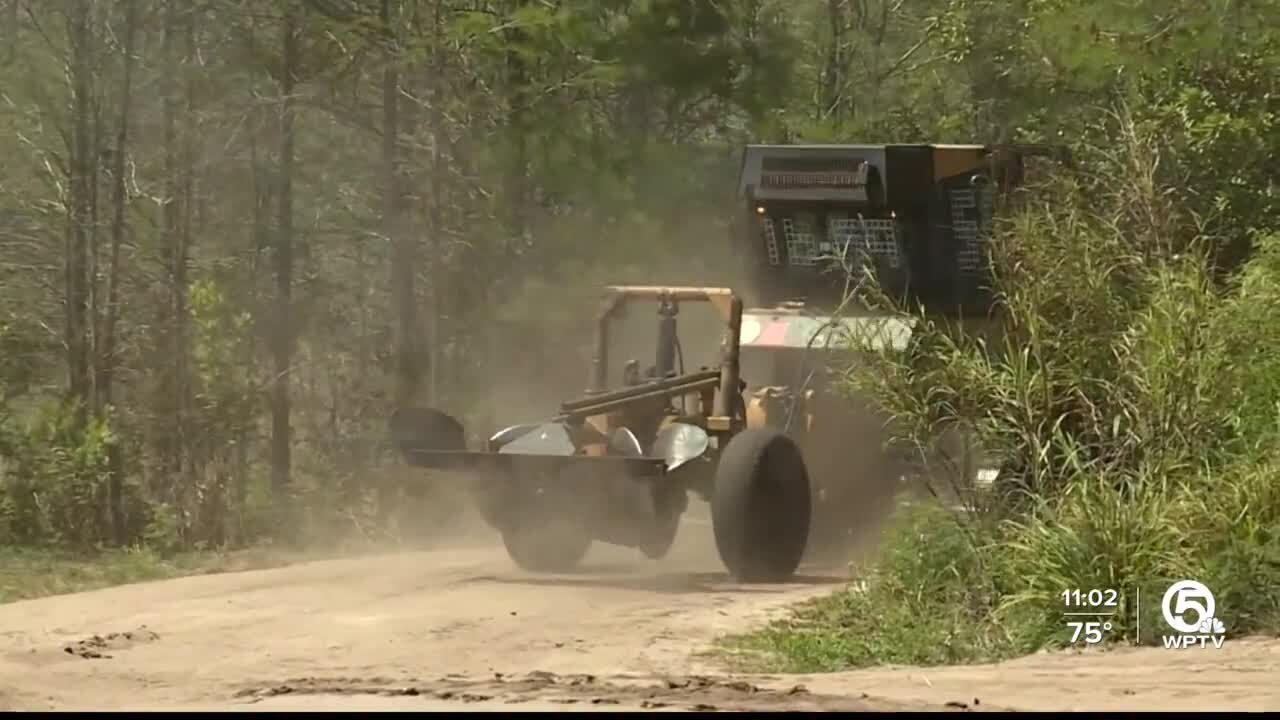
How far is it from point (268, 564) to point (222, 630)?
5780 millimetres

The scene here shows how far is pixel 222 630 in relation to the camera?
1216 centimetres

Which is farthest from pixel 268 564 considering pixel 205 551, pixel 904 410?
pixel 904 410

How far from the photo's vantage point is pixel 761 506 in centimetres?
1428

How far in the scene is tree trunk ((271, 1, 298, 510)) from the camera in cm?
2312

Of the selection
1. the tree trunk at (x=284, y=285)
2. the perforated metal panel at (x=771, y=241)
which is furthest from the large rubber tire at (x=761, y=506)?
the tree trunk at (x=284, y=285)

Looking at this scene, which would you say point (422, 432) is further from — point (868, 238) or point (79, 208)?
point (79, 208)

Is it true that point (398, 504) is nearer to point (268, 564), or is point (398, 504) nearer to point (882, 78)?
point (268, 564)

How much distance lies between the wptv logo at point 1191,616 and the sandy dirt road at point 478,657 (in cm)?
Result: 23

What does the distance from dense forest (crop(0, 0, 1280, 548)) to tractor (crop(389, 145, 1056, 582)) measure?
3822 millimetres

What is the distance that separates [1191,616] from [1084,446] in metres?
1.95

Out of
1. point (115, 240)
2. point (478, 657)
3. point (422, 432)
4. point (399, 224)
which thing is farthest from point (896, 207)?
point (115, 240)

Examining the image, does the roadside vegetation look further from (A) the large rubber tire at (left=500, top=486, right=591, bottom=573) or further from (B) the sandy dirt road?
(A) the large rubber tire at (left=500, top=486, right=591, bottom=573)

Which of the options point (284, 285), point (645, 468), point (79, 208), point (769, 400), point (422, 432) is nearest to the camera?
point (645, 468)

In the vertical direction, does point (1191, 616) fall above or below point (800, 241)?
below
